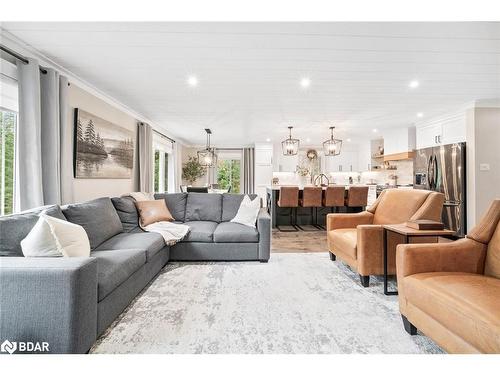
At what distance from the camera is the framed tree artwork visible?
3.38m

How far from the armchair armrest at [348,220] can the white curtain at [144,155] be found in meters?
3.60

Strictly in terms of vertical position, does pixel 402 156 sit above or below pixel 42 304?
above

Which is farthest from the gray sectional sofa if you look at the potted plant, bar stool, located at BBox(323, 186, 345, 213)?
the potted plant

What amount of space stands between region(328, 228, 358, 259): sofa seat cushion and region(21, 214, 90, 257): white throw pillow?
243 cm

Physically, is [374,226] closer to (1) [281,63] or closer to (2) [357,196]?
(1) [281,63]

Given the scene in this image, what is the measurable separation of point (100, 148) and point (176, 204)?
52.8 inches

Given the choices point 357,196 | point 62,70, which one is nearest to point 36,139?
point 62,70

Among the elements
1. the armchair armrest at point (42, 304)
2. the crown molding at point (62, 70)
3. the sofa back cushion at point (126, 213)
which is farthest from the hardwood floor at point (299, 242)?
the crown molding at point (62, 70)

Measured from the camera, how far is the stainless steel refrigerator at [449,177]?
445cm

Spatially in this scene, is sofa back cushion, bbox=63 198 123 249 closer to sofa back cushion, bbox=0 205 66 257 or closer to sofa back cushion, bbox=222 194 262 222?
sofa back cushion, bbox=0 205 66 257

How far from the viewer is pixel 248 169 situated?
10.0m

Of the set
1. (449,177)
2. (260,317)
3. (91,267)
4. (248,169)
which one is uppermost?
(248,169)
